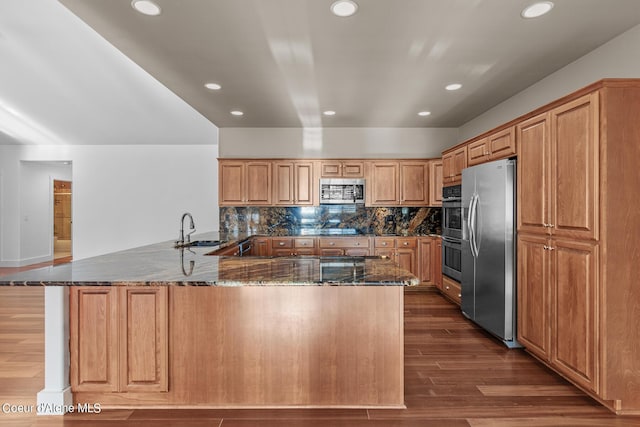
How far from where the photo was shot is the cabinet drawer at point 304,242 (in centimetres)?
534

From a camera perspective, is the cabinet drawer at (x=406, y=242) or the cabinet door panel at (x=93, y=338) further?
the cabinet drawer at (x=406, y=242)

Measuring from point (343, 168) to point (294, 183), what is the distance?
0.86 meters

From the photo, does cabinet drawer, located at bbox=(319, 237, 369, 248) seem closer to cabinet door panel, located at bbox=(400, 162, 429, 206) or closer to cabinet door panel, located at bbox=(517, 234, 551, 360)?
cabinet door panel, located at bbox=(400, 162, 429, 206)

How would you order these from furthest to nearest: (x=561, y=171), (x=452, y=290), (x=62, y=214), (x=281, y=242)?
(x=62, y=214)
(x=281, y=242)
(x=452, y=290)
(x=561, y=171)

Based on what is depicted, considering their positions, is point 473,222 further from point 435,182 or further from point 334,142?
point 334,142

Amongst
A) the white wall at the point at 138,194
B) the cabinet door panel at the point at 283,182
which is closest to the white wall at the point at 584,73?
the cabinet door panel at the point at 283,182

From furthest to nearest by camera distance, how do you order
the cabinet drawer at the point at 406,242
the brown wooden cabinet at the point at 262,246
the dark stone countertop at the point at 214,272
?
1. the cabinet drawer at the point at 406,242
2. the brown wooden cabinet at the point at 262,246
3. the dark stone countertop at the point at 214,272

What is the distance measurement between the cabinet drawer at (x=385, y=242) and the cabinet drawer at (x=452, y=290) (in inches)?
36.4

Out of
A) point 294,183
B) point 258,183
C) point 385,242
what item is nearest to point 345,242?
point 385,242

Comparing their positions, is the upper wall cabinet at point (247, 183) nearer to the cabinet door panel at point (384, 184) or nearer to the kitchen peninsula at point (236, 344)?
the cabinet door panel at point (384, 184)

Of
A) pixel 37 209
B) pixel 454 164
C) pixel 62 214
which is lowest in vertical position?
pixel 62 214

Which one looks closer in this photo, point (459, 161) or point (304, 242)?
point (459, 161)

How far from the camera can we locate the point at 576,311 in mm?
2367

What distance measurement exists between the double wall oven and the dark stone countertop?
199 cm
